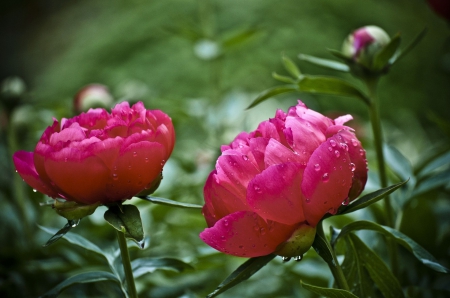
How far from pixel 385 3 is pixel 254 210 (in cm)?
276

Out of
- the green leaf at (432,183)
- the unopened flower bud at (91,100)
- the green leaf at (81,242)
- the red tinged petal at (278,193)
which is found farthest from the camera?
the unopened flower bud at (91,100)

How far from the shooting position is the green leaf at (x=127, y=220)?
Result: 0.38m

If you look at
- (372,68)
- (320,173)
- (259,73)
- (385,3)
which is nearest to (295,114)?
(320,173)

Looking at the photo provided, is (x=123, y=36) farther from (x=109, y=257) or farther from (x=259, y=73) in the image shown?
(x=109, y=257)

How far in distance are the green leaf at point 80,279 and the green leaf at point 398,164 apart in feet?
1.12

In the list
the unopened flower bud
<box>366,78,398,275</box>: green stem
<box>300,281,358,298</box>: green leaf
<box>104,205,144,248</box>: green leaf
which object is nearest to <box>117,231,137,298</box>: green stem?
<box>104,205,144,248</box>: green leaf

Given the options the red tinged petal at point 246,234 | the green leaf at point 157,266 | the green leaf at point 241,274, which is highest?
the red tinged petal at point 246,234

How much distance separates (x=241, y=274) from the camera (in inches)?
14.7

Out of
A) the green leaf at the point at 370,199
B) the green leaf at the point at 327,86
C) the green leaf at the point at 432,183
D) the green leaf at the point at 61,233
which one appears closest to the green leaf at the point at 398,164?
the green leaf at the point at 432,183

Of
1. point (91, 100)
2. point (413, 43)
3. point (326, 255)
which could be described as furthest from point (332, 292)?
point (91, 100)

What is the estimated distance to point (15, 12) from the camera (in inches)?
140

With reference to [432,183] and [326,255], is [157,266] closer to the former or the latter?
[326,255]

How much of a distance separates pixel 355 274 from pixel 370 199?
10cm

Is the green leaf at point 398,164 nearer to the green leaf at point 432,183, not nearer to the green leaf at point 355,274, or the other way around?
the green leaf at point 432,183
